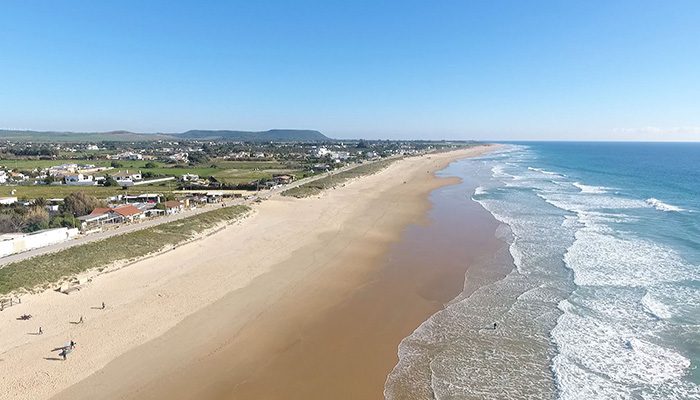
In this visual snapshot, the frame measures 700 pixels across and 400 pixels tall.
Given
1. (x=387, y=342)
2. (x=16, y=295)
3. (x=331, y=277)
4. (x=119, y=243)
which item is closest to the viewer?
(x=387, y=342)

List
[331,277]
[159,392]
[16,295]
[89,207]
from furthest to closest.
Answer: [89,207] < [331,277] < [16,295] < [159,392]

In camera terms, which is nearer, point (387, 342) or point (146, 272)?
point (387, 342)

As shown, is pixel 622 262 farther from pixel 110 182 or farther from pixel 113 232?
pixel 110 182

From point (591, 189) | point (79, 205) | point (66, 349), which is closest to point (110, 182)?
point (79, 205)

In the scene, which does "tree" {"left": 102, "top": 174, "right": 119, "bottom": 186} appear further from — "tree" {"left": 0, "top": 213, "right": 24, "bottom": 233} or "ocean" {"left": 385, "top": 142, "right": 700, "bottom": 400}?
"ocean" {"left": 385, "top": 142, "right": 700, "bottom": 400}

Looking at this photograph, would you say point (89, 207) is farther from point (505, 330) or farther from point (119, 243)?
point (505, 330)

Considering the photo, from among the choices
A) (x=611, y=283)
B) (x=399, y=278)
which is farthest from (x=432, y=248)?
(x=611, y=283)
